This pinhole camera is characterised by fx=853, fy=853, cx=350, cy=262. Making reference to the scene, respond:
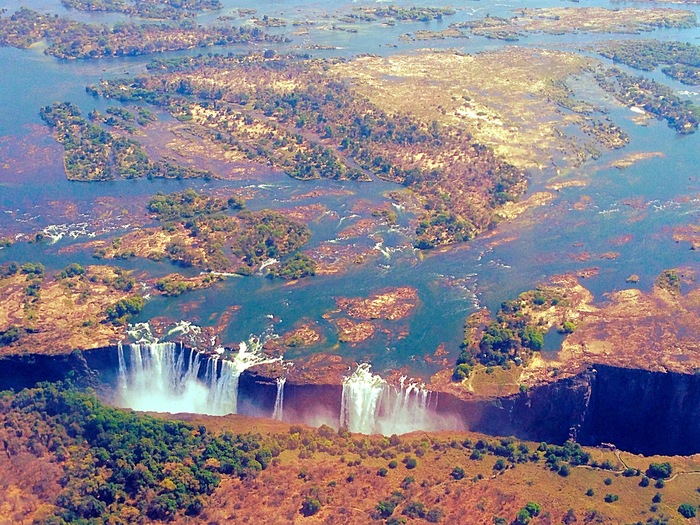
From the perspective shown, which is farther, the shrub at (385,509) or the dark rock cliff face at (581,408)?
the dark rock cliff face at (581,408)

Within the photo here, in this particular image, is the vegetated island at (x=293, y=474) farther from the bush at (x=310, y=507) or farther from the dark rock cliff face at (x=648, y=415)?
the dark rock cliff face at (x=648, y=415)

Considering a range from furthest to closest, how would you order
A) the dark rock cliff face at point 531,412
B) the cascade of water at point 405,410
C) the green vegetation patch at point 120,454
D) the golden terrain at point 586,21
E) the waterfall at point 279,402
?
1. the golden terrain at point 586,21
2. the waterfall at point 279,402
3. the cascade of water at point 405,410
4. the dark rock cliff face at point 531,412
5. the green vegetation patch at point 120,454

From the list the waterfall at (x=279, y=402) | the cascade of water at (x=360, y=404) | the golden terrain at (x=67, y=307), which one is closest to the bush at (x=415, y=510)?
the cascade of water at (x=360, y=404)

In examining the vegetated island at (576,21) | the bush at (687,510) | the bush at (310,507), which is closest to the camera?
the bush at (687,510)

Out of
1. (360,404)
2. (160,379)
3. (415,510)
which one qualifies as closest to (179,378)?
(160,379)

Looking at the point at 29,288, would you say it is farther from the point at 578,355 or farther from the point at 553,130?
the point at 553,130

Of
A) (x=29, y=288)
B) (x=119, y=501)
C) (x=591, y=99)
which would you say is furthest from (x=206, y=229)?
(x=591, y=99)

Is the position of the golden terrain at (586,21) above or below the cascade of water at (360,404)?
above
